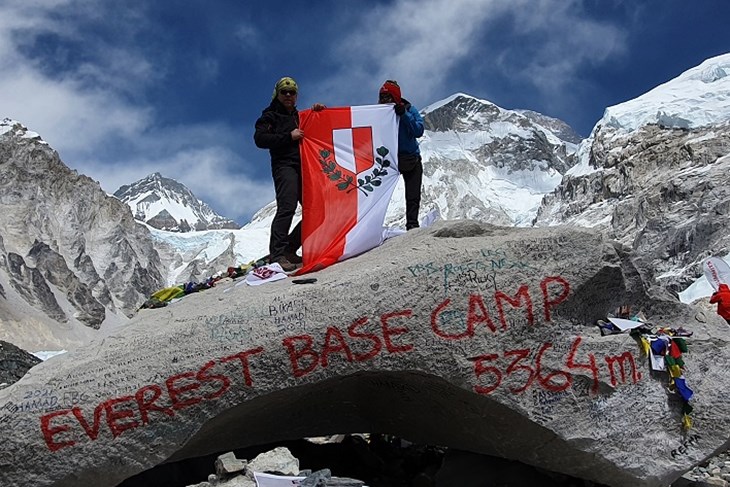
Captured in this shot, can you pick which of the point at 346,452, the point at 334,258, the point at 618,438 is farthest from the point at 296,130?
the point at 618,438

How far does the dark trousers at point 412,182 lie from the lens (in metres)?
8.74

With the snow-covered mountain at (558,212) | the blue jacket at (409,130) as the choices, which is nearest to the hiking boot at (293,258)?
the blue jacket at (409,130)

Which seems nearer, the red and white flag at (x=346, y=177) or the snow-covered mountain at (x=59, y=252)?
the red and white flag at (x=346, y=177)

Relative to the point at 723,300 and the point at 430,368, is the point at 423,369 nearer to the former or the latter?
the point at 430,368

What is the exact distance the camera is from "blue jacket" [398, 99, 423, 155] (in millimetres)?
8562

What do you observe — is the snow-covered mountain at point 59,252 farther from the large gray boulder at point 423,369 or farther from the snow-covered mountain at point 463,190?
the large gray boulder at point 423,369

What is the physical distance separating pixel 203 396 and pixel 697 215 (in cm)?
7072

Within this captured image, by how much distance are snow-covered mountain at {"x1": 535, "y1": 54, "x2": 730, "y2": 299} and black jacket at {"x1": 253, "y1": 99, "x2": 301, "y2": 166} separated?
5263 centimetres

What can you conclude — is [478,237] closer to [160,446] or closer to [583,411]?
[583,411]

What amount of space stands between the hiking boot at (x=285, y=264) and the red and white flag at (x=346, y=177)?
0.19m

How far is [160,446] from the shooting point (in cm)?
615

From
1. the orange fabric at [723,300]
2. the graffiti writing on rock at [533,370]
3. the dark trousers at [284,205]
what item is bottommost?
the graffiti writing on rock at [533,370]

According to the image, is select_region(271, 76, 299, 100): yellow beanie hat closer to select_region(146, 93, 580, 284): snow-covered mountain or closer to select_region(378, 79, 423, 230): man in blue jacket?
select_region(378, 79, 423, 230): man in blue jacket

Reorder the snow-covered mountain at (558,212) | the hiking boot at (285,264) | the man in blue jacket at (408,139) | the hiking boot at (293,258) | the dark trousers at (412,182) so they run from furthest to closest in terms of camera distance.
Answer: the snow-covered mountain at (558,212) → the dark trousers at (412,182) → the man in blue jacket at (408,139) → the hiking boot at (293,258) → the hiking boot at (285,264)
